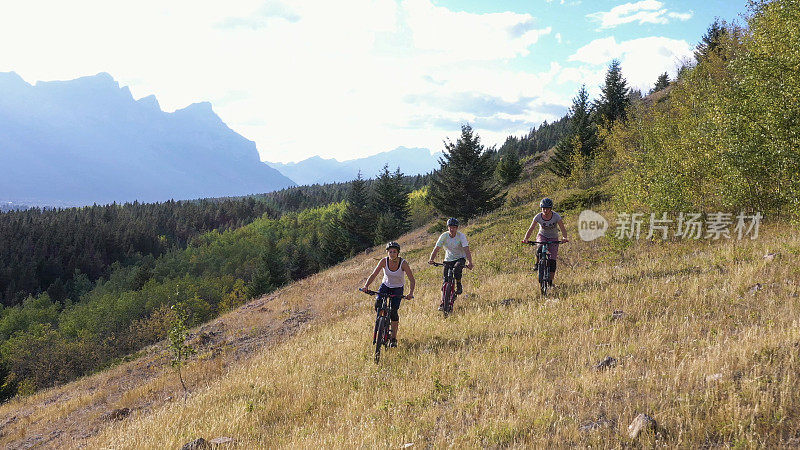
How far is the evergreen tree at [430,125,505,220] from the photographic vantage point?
114 feet

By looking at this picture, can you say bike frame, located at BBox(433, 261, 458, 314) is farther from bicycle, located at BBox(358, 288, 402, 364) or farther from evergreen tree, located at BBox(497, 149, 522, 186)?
evergreen tree, located at BBox(497, 149, 522, 186)

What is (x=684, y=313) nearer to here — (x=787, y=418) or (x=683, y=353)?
(x=683, y=353)

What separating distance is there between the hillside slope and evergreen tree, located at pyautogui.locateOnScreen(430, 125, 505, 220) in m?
21.8

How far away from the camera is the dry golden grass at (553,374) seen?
4.39 m

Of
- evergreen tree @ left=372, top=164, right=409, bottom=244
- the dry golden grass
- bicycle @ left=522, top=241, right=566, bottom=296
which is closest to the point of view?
the dry golden grass

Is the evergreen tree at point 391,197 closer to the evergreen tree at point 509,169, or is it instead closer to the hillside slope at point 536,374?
the evergreen tree at point 509,169

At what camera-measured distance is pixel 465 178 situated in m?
34.9

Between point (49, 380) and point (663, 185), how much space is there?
5545 centimetres

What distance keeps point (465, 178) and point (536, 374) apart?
29.7 metres

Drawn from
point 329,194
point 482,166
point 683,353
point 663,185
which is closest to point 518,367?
point 683,353

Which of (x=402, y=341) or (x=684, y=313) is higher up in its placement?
(x=684, y=313)

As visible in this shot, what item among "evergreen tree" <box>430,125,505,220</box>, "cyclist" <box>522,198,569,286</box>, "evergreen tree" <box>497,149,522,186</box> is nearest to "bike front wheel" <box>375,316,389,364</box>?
"cyclist" <box>522,198,569,286</box>

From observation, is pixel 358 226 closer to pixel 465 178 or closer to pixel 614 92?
pixel 465 178

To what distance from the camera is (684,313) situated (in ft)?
25.4
